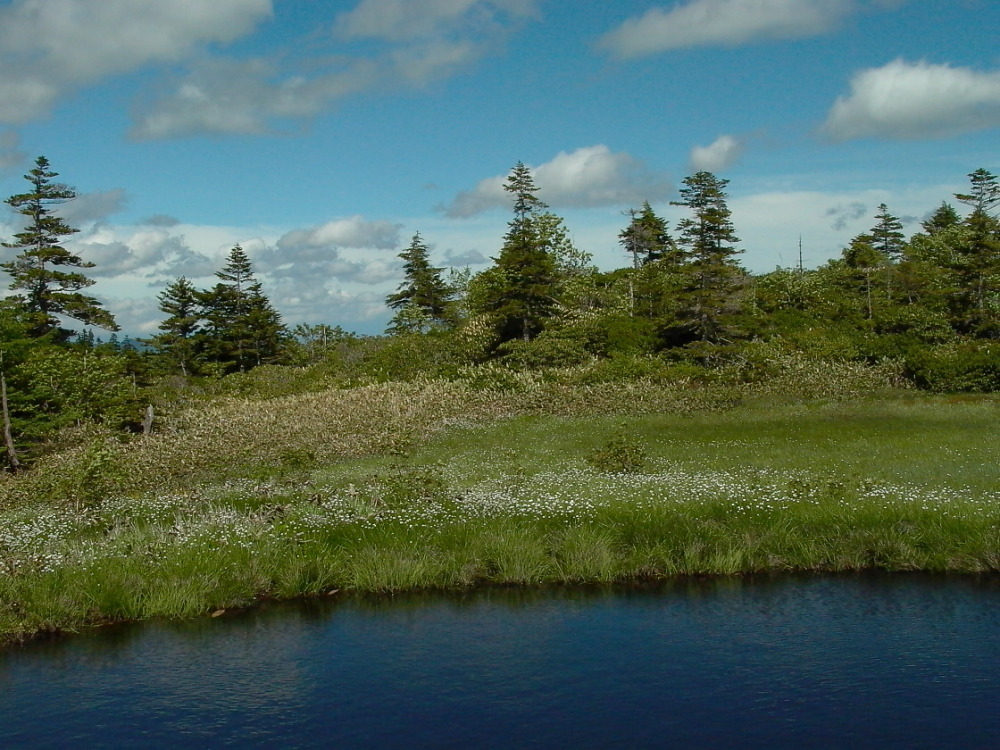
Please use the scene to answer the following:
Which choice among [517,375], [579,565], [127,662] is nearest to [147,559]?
[127,662]

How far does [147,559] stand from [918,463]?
1983cm

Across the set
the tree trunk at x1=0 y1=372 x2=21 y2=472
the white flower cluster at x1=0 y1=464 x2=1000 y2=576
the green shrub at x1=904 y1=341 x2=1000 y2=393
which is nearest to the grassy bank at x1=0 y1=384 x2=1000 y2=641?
the white flower cluster at x1=0 y1=464 x2=1000 y2=576

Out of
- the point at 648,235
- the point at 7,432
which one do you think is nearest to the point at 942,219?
the point at 648,235

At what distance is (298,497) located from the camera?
22.5 meters

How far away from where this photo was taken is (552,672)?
1355cm

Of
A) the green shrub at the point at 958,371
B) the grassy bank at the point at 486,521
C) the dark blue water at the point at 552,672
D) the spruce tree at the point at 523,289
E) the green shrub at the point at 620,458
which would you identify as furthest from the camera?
the spruce tree at the point at 523,289

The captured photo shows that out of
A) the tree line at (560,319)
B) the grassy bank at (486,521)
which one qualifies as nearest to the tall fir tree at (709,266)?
the tree line at (560,319)

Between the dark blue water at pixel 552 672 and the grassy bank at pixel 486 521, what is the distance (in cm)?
62

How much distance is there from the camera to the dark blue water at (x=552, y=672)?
11719 mm

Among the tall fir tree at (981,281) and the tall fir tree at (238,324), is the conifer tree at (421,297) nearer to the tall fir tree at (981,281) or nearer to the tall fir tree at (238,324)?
the tall fir tree at (238,324)

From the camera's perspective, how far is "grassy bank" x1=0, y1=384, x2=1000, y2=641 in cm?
1698

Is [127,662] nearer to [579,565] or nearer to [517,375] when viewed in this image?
[579,565]

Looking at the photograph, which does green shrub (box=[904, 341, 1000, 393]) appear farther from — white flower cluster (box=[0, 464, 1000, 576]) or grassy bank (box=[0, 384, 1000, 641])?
white flower cluster (box=[0, 464, 1000, 576])

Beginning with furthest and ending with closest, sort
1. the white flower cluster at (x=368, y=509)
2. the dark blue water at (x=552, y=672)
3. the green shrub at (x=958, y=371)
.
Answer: the green shrub at (x=958, y=371)
the white flower cluster at (x=368, y=509)
the dark blue water at (x=552, y=672)
